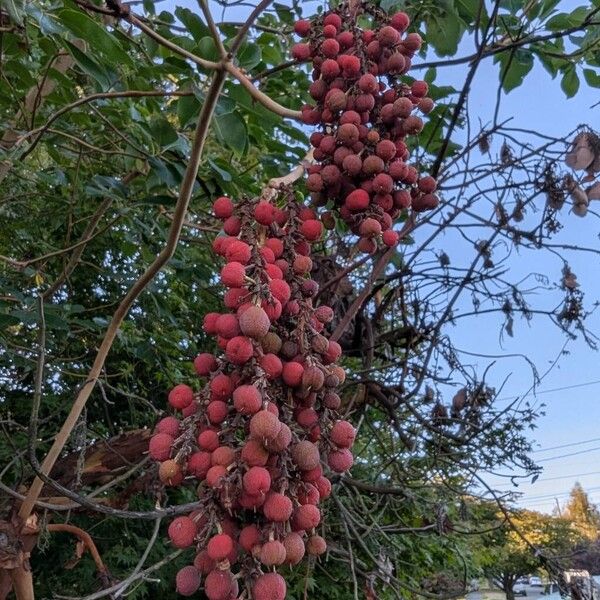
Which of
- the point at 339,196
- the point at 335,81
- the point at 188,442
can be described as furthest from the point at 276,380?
the point at 335,81

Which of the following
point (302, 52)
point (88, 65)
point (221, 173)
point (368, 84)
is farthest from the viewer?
point (221, 173)

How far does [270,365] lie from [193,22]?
0.89 meters

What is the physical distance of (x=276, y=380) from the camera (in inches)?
19.4

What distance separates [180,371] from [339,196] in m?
1.66

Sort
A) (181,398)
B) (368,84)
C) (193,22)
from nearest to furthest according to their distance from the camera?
(181,398)
(368,84)
(193,22)

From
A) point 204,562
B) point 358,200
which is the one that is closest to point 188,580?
point 204,562

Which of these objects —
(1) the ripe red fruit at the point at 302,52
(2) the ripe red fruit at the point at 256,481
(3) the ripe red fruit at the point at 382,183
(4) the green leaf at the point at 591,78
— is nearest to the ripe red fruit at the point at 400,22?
(1) the ripe red fruit at the point at 302,52

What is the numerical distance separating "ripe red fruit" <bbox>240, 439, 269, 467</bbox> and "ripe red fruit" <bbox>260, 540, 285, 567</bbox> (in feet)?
0.18

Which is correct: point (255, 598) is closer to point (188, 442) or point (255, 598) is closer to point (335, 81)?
point (188, 442)

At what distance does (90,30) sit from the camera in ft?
2.70

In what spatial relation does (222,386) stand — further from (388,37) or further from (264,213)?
(388,37)

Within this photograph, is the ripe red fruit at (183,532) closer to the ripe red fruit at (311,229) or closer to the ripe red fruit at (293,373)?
the ripe red fruit at (293,373)

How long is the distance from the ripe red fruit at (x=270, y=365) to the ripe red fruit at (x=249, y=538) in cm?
11

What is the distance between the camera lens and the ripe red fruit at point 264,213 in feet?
1.82
